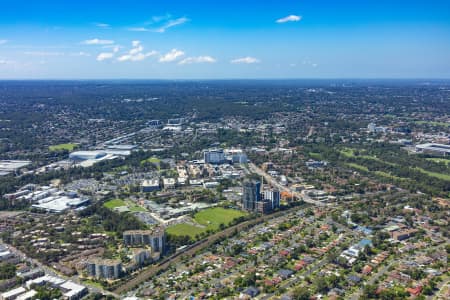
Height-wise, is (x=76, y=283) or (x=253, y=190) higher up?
(x=253, y=190)

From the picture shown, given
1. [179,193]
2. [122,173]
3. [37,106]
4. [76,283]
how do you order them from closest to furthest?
1. [76,283]
2. [179,193]
3. [122,173]
4. [37,106]

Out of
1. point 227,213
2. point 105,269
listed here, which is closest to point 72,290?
point 105,269

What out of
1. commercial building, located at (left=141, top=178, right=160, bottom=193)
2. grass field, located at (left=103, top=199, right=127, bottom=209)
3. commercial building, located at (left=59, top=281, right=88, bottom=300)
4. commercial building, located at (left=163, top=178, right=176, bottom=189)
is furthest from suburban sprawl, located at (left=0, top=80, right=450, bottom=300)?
grass field, located at (left=103, top=199, right=127, bottom=209)

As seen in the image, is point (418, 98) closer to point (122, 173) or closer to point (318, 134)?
point (318, 134)

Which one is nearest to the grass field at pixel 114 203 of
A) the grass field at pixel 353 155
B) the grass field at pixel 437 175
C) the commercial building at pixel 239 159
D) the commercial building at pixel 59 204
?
the commercial building at pixel 59 204

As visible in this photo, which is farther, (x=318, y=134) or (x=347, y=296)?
(x=318, y=134)

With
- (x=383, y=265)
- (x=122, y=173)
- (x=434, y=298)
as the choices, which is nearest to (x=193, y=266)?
(x=383, y=265)

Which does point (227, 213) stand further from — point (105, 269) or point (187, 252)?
point (105, 269)
